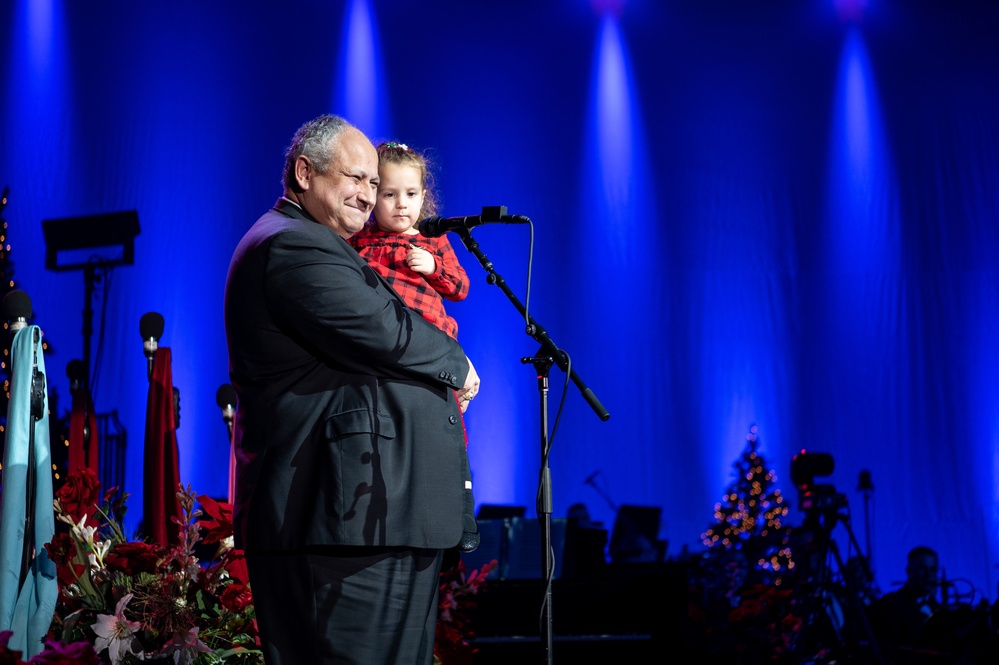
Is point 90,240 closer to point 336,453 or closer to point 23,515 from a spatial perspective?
point 23,515

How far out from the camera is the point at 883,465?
7863 millimetres

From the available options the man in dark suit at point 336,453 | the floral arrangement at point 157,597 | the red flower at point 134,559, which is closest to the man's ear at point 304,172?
the man in dark suit at point 336,453

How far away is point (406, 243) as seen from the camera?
2.50m

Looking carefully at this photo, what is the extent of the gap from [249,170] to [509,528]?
357 centimetres

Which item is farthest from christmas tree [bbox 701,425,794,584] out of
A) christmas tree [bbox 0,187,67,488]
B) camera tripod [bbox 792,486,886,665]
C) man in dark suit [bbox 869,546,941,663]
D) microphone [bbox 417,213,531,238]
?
microphone [bbox 417,213,531,238]

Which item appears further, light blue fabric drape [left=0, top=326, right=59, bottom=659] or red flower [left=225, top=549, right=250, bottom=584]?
light blue fabric drape [left=0, top=326, right=59, bottom=659]

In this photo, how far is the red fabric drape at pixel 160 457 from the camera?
11.4 ft

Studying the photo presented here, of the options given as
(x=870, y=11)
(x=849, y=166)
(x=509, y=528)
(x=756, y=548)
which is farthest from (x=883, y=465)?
(x=509, y=528)

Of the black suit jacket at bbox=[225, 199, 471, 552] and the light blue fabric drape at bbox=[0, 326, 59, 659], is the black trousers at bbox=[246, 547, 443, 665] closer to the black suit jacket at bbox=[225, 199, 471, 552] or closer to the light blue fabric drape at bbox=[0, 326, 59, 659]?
the black suit jacket at bbox=[225, 199, 471, 552]

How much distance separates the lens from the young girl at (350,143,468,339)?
2.43 meters

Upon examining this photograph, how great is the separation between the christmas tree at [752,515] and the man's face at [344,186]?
5.82m

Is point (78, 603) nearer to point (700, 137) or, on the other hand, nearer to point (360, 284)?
point (360, 284)

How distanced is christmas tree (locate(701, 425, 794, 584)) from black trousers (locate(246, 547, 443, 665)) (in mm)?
5834

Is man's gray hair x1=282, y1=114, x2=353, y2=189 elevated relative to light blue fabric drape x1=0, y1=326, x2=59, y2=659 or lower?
elevated
